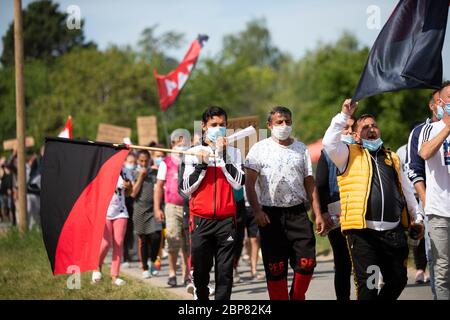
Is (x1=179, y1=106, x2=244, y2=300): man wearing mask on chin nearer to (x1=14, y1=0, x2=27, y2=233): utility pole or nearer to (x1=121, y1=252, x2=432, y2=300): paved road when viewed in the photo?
(x1=121, y1=252, x2=432, y2=300): paved road

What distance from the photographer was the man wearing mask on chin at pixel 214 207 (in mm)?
8188

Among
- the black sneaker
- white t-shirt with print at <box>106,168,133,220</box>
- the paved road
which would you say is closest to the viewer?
the paved road

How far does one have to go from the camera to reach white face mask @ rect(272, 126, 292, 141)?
Answer: 8.30 meters

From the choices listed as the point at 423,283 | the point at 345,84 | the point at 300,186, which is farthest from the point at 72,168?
the point at 345,84

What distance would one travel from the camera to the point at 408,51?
7.52 meters

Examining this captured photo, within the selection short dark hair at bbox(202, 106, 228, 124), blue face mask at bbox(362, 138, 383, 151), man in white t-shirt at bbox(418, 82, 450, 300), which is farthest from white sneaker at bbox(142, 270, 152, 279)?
man in white t-shirt at bbox(418, 82, 450, 300)

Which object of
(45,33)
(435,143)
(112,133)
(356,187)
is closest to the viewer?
(435,143)

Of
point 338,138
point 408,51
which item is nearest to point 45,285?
point 338,138

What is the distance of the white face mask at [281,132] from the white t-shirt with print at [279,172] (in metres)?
0.08

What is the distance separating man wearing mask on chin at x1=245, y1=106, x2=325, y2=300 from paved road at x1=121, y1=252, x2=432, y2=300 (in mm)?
2201

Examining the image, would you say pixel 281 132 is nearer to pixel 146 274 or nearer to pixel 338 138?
pixel 338 138

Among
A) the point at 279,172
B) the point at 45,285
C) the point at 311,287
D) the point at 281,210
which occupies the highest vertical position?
the point at 279,172

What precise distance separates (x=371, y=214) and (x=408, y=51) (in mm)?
1516

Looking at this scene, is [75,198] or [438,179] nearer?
[438,179]
